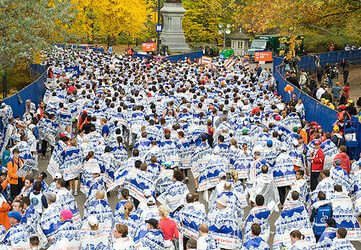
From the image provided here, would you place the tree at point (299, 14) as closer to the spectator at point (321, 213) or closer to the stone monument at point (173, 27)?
the stone monument at point (173, 27)

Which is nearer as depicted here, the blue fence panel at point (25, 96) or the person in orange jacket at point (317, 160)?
the person in orange jacket at point (317, 160)

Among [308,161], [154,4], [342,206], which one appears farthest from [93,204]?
[154,4]

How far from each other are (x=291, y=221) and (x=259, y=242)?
1.90m

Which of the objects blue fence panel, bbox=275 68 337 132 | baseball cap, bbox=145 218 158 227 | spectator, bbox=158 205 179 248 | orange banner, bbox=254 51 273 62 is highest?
orange banner, bbox=254 51 273 62

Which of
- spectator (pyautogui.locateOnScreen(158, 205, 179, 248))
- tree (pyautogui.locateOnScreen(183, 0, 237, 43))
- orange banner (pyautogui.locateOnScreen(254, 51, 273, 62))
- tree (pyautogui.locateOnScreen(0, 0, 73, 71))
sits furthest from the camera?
tree (pyautogui.locateOnScreen(183, 0, 237, 43))

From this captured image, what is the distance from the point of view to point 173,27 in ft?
176

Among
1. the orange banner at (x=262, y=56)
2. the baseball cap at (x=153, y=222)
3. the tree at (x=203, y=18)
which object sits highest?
the tree at (x=203, y=18)

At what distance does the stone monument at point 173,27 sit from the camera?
52844 mm

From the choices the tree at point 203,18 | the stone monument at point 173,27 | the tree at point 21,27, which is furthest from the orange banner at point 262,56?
the tree at point 203,18

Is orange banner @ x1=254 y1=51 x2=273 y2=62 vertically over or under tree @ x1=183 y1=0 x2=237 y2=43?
under

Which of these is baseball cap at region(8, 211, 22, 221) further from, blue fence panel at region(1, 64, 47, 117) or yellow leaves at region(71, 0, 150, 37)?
yellow leaves at region(71, 0, 150, 37)

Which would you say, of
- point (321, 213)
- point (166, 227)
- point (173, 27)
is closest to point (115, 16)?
point (173, 27)

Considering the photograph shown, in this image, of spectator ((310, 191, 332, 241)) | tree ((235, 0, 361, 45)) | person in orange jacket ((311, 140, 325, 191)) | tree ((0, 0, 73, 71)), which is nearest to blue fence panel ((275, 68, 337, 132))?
person in orange jacket ((311, 140, 325, 191))

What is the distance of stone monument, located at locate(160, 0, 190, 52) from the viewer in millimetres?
52844
